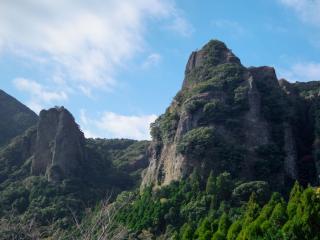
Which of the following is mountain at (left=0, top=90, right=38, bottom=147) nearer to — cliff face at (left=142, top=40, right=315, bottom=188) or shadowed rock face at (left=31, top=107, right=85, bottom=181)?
shadowed rock face at (left=31, top=107, right=85, bottom=181)

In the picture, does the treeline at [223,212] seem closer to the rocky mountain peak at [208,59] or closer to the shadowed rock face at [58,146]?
the shadowed rock face at [58,146]

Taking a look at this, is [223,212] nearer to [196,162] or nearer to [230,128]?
[196,162]

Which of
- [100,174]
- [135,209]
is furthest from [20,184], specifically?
[135,209]

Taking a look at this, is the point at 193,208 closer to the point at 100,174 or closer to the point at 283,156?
the point at 283,156

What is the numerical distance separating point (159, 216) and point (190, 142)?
9.88m

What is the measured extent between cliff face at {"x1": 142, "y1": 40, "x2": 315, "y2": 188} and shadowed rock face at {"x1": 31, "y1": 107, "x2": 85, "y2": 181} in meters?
11.8

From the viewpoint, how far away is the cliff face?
5059 cm

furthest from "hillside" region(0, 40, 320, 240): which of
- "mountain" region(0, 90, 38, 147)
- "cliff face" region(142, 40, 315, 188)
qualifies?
"mountain" region(0, 90, 38, 147)

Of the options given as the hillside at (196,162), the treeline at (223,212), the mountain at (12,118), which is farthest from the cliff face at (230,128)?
the mountain at (12,118)

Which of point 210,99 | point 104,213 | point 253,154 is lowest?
point 104,213

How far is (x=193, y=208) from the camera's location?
1665 inches

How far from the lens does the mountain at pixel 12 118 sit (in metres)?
90.3

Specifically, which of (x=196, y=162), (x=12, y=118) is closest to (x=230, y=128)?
(x=196, y=162)

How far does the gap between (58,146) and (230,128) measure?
2341 centimetres
